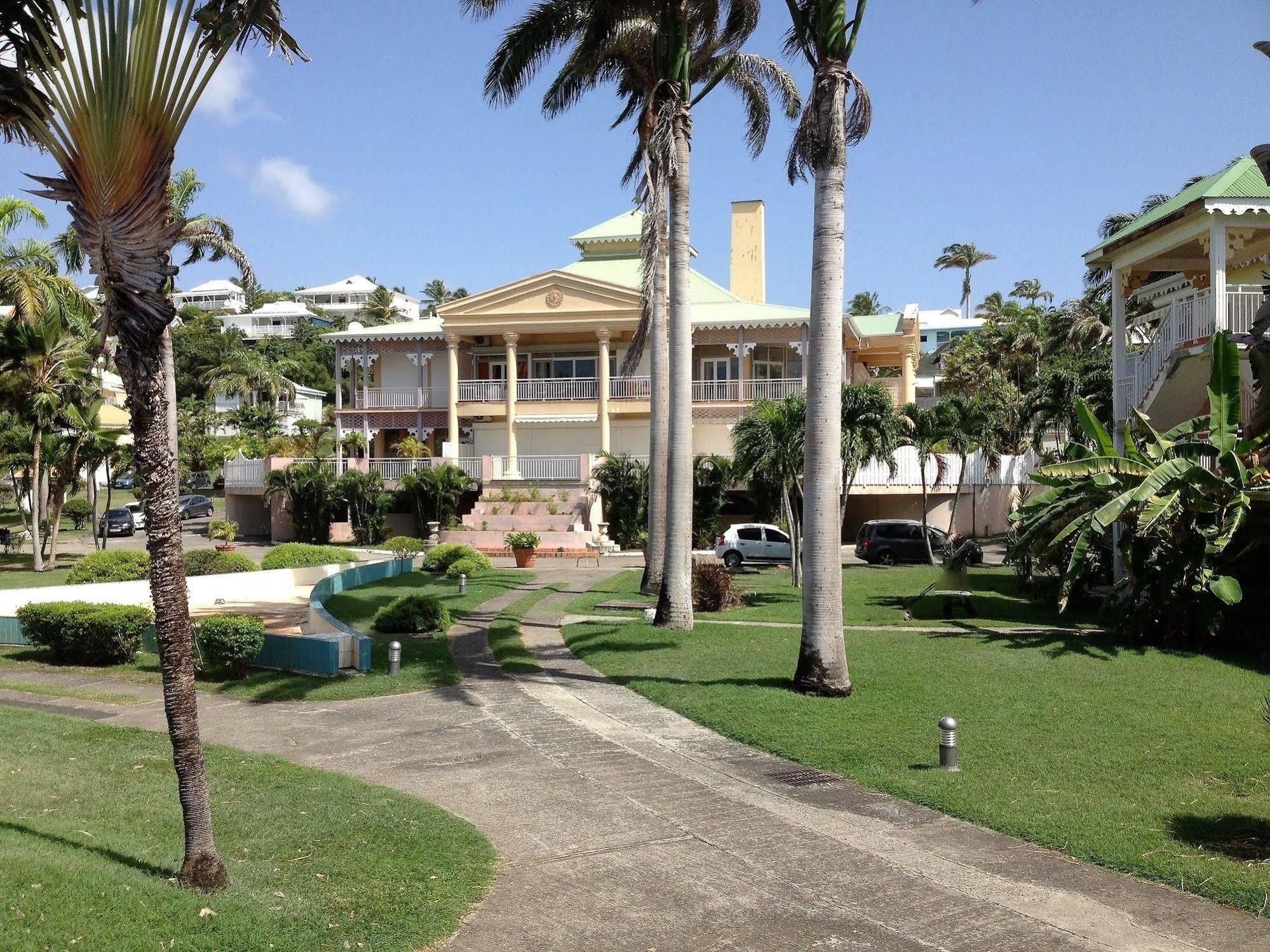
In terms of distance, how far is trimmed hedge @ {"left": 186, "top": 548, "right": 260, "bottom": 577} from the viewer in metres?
25.9

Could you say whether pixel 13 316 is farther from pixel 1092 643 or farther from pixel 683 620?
pixel 1092 643

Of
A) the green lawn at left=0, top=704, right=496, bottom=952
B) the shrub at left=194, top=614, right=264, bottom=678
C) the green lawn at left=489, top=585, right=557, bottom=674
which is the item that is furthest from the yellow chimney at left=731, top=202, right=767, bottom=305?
the green lawn at left=0, top=704, right=496, bottom=952

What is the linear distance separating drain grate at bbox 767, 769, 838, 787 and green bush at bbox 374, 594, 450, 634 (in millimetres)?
9882

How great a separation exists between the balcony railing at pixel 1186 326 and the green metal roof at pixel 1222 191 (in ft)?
5.47

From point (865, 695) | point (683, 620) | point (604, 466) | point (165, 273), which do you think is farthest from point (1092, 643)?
point (604, 466)

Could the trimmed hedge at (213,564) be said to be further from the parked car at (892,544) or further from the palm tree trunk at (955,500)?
the palm tree trunk at (955,500)

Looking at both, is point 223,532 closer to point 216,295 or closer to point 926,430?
point 926,430

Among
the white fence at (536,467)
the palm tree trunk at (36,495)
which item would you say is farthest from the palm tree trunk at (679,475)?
the white fence at (536,467)

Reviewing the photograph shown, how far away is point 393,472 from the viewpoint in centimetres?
4000

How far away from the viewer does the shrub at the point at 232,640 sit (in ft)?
50.3

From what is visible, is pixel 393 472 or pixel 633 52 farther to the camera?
pixel 393 472

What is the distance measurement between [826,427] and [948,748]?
4315 mm

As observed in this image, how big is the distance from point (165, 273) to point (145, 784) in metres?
5.27

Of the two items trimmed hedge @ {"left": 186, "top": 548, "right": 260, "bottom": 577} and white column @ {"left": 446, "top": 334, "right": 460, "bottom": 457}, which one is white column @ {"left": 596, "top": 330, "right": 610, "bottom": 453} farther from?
trimmed hedge @ {"left": 186, "top": 548, "right": 260, "bottom": 577}
